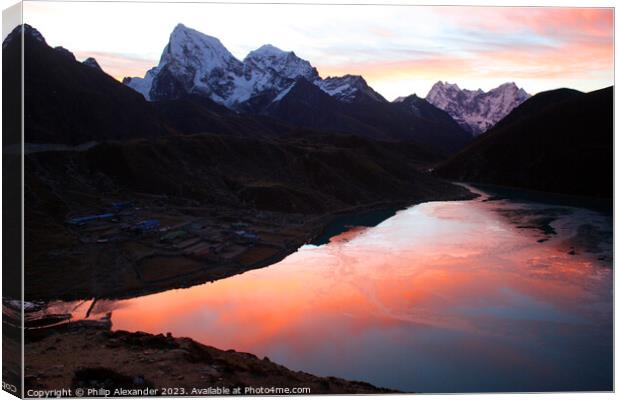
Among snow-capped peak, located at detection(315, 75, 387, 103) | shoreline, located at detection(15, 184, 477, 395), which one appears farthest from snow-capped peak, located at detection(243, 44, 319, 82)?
shoreline, located at detection(15, 184, 477, 395)

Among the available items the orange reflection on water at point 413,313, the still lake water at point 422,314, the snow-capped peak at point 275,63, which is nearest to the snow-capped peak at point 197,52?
the snow-capped peak at point 275,63

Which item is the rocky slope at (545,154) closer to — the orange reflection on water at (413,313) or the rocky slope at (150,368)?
the orange reflection on water at (413,313)

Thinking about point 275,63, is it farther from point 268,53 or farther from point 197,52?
point 197,52

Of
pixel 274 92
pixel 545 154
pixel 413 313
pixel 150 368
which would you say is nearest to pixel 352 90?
pixel 274 92

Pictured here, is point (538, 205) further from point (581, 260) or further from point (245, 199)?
point (245, 199)

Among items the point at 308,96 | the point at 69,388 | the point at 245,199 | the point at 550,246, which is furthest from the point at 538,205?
the point at 308,96

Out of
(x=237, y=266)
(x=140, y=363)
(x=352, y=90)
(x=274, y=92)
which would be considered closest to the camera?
(x=140, y=363)

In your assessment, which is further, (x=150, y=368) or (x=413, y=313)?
(x=413, y=313)

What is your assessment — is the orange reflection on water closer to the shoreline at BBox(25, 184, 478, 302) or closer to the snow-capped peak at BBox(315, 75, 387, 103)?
the shoreline at BBox(25, 184, 478, 302)
